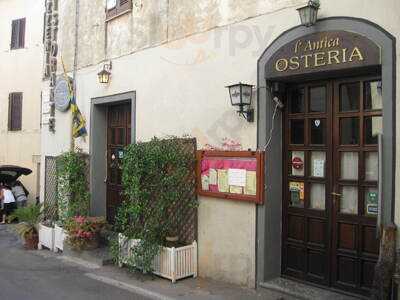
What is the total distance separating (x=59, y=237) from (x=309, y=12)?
6.21 m

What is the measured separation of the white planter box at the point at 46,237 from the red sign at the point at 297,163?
17.1 feet

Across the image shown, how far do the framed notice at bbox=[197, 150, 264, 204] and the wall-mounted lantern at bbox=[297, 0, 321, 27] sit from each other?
1.73m

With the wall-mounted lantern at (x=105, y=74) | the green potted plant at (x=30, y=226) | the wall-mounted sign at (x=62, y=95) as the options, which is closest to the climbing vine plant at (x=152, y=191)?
the wall-mounted lantern at (x=105, y=74)

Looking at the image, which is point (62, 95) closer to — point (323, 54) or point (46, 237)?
point (46, 237)

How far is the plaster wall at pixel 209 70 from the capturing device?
6547mm

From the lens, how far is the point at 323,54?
5805mm

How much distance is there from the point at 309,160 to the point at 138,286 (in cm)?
292

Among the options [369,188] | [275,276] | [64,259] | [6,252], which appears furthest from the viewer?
[6,252]

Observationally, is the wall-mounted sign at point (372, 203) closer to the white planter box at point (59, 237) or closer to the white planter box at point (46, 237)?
the white planter box at point (59, 237)

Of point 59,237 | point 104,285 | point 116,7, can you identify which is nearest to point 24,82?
point 116,7

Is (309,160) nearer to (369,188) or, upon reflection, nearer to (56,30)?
(369,188)

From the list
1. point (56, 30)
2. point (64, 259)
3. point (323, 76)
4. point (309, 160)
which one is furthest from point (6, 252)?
point (323, 76)

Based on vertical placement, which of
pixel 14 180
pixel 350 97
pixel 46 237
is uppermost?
pixel 350 97

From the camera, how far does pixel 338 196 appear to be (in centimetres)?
607
